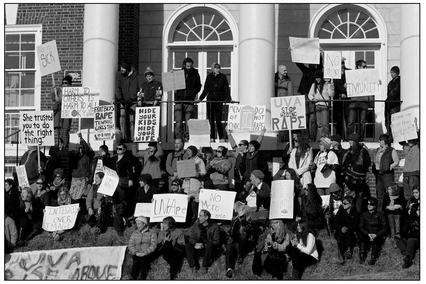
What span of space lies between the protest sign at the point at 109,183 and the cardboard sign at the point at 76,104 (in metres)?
2.41

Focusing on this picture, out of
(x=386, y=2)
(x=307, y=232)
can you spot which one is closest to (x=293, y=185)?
(x=307, y=232)

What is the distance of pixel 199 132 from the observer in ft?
69.6

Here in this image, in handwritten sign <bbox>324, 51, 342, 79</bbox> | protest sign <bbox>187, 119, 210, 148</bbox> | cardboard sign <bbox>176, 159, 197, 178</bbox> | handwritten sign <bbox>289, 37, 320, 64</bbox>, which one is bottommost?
cardboard sign <bbox>176, 159, 197, 178</bbox>

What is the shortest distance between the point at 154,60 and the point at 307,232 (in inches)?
340

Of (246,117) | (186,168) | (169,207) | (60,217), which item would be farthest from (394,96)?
(60,217)

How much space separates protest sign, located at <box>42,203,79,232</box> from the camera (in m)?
19.9

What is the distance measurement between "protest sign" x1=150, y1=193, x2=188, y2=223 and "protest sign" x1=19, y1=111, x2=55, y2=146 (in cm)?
317

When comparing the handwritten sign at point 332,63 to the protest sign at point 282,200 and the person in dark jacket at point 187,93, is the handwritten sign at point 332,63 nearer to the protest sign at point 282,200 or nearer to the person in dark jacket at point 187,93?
the person in dark jacket at point 187,93

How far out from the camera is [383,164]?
19547mm

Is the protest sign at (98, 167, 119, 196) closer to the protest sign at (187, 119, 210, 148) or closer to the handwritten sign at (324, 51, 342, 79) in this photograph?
the protest sign at (187, 119, 210, 148)

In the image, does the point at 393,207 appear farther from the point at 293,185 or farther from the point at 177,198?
the point at 177,198

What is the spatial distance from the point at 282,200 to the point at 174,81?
4437 mm

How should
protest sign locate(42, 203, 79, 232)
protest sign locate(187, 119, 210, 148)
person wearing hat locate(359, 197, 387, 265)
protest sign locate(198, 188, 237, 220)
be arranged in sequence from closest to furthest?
person wearing hat locate(359, 197, 387, 265), protest sign locate(198, 188, 237, 220), protest sign locate(42, 203, 79, 232), protest sign locate(187, 119, 210, 148)

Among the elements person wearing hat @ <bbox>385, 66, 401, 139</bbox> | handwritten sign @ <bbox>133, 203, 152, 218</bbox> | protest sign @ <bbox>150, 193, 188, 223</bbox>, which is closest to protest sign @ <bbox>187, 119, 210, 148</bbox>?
protest sign @ <bbox>150, 193, 188, 223</bbox>
